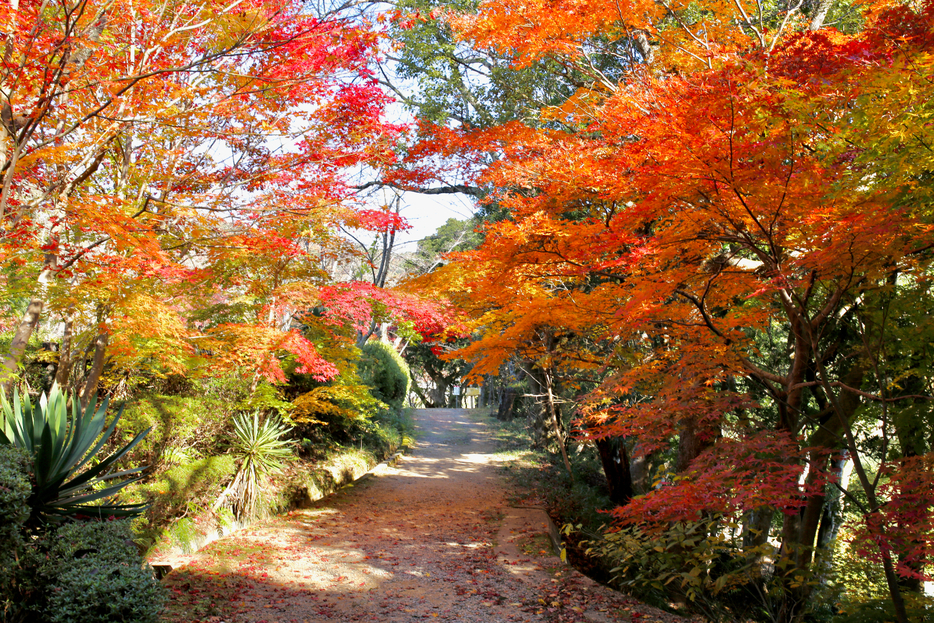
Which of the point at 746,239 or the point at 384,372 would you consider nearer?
the point at 746,239

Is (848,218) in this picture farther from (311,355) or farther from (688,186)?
(311,355)

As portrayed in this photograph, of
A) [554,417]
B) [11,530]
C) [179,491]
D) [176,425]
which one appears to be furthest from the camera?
[554,417]

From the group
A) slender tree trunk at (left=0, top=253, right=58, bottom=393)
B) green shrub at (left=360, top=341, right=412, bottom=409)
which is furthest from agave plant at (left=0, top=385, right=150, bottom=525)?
A: green shrub at (left=360, top=341, right=412, bottom=409)

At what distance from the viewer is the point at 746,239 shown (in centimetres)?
449

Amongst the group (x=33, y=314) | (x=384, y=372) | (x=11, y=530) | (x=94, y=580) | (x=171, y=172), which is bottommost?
(x=94, y=580)

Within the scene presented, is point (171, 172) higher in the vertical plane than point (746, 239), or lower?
higher

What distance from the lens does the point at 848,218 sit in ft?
12.7

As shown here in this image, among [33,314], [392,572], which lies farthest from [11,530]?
[392,572]

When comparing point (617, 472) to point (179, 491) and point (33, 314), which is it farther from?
point (33, 314)

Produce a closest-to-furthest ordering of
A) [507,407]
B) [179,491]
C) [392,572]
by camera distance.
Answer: [392,572], [179,491], [507,407]

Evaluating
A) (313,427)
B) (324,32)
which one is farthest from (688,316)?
(313,427)

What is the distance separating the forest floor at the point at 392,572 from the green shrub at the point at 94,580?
92 cm

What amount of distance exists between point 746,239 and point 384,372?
13582mm

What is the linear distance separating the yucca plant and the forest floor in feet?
1.19
